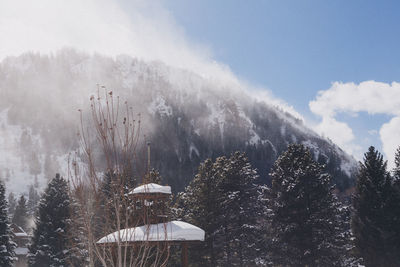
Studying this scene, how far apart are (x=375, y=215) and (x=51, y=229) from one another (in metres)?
23.8

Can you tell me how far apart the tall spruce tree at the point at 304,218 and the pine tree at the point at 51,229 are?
613 inches

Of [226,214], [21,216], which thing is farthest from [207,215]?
[21,216]

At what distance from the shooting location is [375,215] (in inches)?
895

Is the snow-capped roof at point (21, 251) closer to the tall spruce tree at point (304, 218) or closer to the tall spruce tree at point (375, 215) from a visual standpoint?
the tall spruce tree at point (304, 218)

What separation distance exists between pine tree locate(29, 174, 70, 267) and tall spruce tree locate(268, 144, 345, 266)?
15577 mm

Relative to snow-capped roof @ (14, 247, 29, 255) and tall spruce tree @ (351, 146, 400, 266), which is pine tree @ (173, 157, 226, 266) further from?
snow-capped roof @ (14, 247, 29, 255)

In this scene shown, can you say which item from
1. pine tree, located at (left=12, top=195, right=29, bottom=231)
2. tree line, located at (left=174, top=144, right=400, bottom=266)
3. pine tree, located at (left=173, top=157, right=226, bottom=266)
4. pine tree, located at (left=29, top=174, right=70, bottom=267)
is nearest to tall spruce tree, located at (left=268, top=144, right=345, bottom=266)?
tree line, located at (left=174, top=144, right=400, bottom=266)

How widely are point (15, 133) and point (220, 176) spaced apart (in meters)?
183

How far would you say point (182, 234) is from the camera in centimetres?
1341

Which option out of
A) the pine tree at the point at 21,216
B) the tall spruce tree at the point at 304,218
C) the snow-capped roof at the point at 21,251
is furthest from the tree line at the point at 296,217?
the pine tree at the point at 21,216

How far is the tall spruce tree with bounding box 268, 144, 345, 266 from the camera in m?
21.5

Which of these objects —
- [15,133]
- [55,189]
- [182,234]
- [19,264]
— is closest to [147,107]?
[15,133]

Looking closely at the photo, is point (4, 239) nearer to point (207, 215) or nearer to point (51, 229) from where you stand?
point (51, 229)

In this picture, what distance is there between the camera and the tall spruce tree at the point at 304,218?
21.5m
